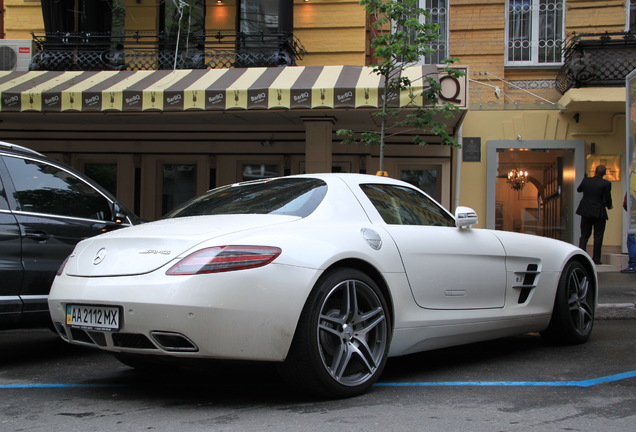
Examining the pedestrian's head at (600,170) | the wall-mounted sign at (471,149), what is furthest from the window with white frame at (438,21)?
the pedestrian's head at (600,170)

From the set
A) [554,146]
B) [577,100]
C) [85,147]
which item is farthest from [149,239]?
[85,147]

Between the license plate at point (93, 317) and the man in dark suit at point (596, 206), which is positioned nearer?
the license plate at point (93, 317)

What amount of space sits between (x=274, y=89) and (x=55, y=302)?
721 centimetres

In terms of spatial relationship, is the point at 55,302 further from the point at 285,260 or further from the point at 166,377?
the point at 285,260

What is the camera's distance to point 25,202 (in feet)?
16.7

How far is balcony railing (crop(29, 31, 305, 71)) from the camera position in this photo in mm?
12484

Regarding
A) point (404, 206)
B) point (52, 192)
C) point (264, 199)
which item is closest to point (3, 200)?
point (52, 192)

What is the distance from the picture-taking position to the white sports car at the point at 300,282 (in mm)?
3359

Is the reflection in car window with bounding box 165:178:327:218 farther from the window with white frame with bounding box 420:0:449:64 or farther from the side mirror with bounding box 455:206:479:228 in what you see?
the window with white frame with bounding box 420:0:449:64

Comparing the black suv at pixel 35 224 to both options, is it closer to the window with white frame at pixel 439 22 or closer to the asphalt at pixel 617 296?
the asphalt at pixel 617 296

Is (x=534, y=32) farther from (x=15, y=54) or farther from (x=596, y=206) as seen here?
(x=15, y=54)

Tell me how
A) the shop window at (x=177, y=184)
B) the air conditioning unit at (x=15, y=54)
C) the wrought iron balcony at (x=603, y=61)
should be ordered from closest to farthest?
the wrought iron balcony at (x=603, y=61)
the air conditioning unit at (x=15, y=54)
the shop window at (x=177, y=184)

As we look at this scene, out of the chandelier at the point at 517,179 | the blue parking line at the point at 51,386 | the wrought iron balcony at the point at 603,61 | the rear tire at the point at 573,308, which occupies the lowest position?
the blue parking line at the point at 51,386

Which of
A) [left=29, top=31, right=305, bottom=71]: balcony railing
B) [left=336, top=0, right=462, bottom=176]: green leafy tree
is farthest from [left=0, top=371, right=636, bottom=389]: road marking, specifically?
[left=29, top=31, right=305, bottom=71]: balcony railing
